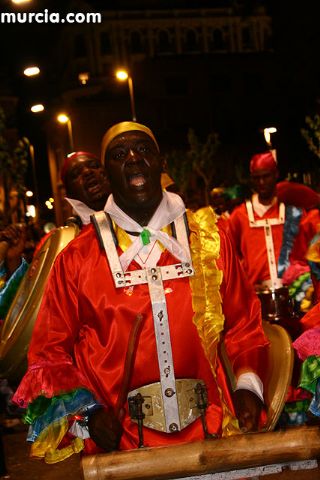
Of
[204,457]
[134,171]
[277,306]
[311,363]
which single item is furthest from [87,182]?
[204,457]

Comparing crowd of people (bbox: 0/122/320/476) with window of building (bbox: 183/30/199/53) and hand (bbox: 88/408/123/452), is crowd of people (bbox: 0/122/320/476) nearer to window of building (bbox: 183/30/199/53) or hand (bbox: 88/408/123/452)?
hand (bbox: 88/408/123/452)

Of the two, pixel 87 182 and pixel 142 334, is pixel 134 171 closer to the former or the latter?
pixel 142 334

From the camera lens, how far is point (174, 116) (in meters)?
57.2

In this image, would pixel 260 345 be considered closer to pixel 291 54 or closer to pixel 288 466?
pixel 288 466

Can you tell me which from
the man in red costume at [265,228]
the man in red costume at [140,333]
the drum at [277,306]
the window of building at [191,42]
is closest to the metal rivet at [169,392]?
the man in red costume at [140,333]

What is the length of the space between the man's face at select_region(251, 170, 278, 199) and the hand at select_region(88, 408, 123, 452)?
5.60 meters

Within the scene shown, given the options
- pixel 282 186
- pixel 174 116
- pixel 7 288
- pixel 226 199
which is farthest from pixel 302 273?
pixel 174 116

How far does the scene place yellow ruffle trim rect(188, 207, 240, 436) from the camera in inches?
137

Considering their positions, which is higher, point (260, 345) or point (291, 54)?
point (291, 54)

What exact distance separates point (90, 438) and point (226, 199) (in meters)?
12.4

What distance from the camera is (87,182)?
6.32m

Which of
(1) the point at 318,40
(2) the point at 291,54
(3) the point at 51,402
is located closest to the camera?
(3) the point at 51,402

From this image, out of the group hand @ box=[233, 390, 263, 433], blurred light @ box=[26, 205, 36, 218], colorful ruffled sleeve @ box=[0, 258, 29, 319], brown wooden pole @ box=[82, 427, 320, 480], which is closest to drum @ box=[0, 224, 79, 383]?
colorful ruffled sleeve @ box=[0, 258, 29, 319]

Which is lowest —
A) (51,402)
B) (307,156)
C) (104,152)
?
(51,402)
